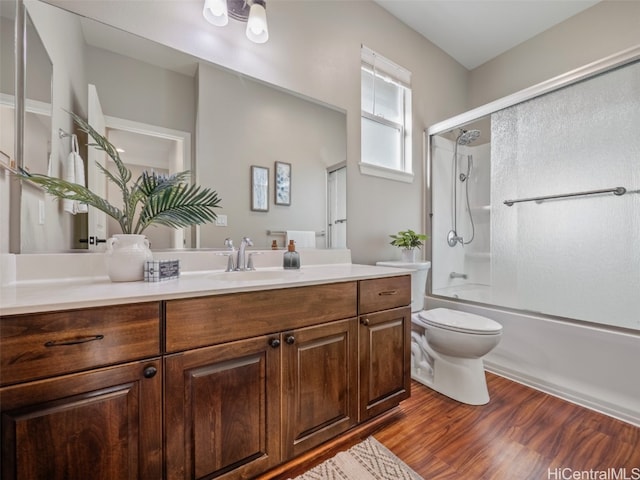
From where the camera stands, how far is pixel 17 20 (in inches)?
39.3

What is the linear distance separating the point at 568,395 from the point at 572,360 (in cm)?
21

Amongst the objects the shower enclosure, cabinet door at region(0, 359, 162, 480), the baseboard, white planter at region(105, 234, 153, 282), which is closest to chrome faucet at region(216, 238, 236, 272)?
white planter at region(105, 234, 153, 282)

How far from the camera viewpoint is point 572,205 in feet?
6.39

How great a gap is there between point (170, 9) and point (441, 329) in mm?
2177

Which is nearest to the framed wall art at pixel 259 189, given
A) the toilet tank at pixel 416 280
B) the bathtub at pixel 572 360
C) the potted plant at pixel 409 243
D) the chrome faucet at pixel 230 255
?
the chrome faucet at pixel 230 255

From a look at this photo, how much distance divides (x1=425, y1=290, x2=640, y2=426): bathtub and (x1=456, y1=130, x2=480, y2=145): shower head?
1.47 meters

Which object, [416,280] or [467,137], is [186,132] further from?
[467,137]

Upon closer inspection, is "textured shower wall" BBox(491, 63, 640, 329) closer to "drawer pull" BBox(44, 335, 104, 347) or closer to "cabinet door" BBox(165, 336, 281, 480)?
"cabinet door" BBox(165, 336, 281, 480)

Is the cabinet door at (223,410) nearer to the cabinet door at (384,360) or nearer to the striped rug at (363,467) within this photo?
the striped rug at (363,467)

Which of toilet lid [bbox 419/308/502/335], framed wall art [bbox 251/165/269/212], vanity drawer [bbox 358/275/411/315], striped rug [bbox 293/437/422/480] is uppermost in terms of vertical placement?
framed wall art [bbox 251/165/269/212]

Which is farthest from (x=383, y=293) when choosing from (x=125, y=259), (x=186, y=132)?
(x=186, y=132)

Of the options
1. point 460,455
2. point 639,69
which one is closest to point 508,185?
point 639,69

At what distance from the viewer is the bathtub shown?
1492mm

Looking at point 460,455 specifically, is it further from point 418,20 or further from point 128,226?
point 418,20
